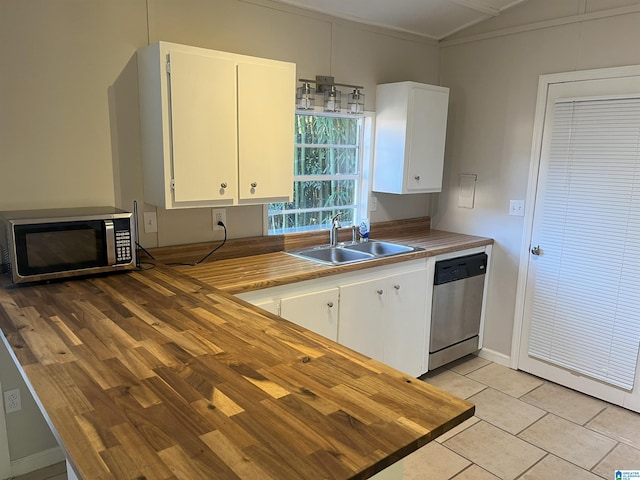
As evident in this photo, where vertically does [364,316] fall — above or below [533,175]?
below

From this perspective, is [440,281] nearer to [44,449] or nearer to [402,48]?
[402,48]

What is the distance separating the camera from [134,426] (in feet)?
3.34

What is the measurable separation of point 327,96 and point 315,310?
144 cm

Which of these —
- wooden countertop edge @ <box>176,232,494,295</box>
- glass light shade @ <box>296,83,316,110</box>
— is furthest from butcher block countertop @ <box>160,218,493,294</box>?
glass light shade @ <box>296,83,316,110</box>

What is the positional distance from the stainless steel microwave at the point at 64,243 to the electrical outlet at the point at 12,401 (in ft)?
2.00

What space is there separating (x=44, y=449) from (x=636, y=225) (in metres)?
3.55

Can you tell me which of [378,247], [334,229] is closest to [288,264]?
[334,229]

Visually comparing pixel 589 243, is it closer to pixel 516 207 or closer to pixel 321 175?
pixel 516 207

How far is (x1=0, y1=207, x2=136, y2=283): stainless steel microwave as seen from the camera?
194 centimetres

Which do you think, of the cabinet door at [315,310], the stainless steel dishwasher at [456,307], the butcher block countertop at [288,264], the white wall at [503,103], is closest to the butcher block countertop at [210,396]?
the butcher block countertop at [288,264]

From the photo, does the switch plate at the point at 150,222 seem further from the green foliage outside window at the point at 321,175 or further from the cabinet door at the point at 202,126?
the green foliage outside window at the point at 321,175

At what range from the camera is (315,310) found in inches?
101

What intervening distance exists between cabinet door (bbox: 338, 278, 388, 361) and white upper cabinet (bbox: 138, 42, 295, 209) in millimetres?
746

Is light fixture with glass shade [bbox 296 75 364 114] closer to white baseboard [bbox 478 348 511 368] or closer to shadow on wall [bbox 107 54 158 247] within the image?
shadow on wall [bbox 107 54 158 247]
